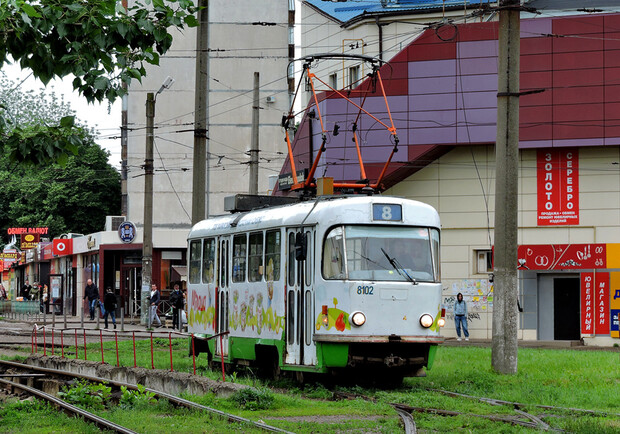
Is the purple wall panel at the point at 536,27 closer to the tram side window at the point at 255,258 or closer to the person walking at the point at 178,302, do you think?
the person walking at the point at 178,302

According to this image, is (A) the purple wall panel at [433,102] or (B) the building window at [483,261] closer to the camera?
(A) the purple wall panel at [433,102]

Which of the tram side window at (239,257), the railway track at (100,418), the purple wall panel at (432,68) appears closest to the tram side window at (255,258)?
the tram side window at (239,257)

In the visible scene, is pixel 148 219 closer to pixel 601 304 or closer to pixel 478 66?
pixel 478 66

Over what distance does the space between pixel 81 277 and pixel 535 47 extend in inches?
1369

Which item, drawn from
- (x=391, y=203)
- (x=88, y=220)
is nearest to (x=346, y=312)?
(x=391, y=203)

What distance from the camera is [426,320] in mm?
17312

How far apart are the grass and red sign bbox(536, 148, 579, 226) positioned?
1581 centimetres

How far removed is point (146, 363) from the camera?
76.9ft

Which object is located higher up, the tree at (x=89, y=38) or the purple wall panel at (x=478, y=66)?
the purple wall panel at (x=478, y=66)

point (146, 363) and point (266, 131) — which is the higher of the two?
point (266, 131)

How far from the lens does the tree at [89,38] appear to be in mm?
8969

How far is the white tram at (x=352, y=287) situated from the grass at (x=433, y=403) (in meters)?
0.60

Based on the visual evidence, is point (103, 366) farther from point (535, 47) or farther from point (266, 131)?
point (266, 131)

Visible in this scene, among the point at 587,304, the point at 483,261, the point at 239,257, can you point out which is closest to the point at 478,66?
the point at 483,261
